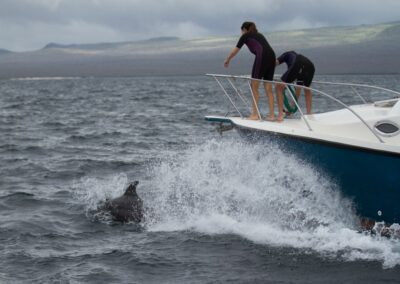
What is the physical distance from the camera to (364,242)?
10102 millimetres

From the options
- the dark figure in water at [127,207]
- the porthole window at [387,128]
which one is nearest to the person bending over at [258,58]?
the porthole window at [387,128]

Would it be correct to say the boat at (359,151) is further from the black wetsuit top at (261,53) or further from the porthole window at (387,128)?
the black wetsuit top at (261,53)

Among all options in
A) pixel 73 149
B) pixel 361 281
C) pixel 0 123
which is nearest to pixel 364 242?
pixel 361 281

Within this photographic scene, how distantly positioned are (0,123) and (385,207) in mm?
22021

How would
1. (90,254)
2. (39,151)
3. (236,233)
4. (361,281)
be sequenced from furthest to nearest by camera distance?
1. (39,151)
2. (236,233)
3. (90,254)
4. (361,281)

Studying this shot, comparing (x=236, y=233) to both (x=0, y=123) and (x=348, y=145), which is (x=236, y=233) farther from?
(x=0, y=123)

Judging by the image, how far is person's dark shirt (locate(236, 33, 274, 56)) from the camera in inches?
447

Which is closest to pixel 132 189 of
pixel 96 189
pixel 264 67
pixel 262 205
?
pixel 96 189

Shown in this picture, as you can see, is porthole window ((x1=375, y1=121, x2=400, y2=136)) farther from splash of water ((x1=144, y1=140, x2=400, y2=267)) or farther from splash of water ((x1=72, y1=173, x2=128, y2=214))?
splash of water ((x1=72, y1=173, x2=128, y2=214))

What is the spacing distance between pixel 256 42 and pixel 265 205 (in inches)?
95.6

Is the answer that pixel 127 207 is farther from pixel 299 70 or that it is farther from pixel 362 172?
pixel 362 172

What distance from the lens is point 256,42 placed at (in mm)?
11391

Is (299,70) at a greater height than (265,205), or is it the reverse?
(299,70)

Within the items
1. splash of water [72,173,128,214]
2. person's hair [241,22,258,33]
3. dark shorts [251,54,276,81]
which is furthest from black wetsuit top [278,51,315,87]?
splash of water [72,173,128,214]
